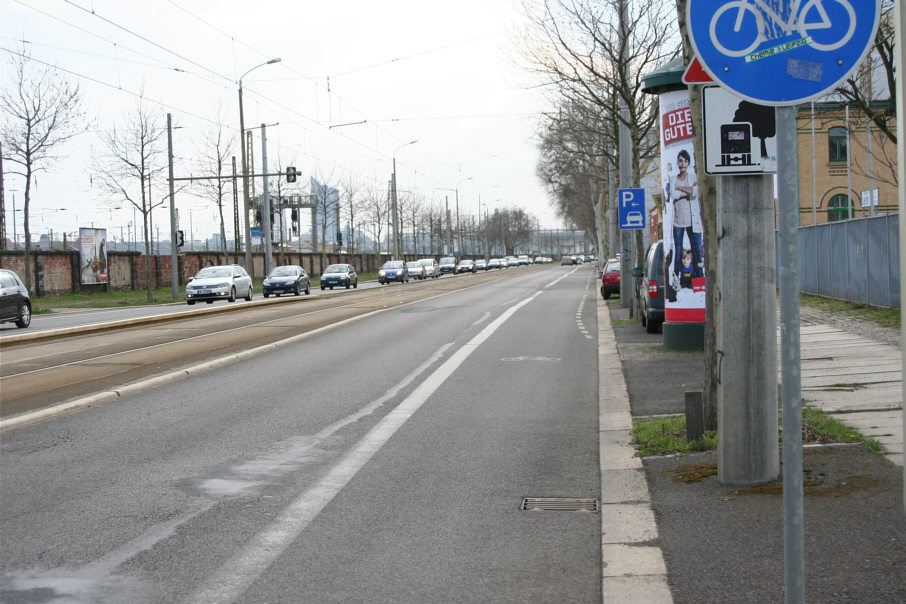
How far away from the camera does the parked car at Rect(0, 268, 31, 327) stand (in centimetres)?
2305

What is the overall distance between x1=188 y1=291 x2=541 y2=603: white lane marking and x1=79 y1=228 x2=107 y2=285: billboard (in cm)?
3736

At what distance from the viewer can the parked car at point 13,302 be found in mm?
23047

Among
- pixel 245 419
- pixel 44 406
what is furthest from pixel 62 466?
pixel 44 406

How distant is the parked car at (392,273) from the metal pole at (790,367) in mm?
56997

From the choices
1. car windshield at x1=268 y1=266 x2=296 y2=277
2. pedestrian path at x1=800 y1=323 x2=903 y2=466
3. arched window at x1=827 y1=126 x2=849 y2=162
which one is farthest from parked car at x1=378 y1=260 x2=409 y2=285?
pedestrian path at x1=800 y1=323 x2=903 y2=466

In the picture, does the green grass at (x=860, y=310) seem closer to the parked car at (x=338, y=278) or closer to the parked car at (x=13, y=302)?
Answer: the parked car at (x=13, y=302)

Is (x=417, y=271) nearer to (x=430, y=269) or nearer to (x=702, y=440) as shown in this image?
(x=430, y=269)

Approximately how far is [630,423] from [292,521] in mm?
3939

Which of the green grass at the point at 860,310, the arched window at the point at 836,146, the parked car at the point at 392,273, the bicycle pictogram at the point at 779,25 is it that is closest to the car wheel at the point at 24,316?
the green grass at the point at 860,310

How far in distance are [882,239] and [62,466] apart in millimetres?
16784

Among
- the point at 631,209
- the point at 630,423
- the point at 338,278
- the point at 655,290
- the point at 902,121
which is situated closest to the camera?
the point at 902,121

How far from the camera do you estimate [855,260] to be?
20.9 meters

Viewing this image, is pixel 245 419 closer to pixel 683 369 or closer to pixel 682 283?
pixel 683 369

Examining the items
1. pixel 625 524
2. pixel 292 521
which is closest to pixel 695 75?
pixel 625 524
